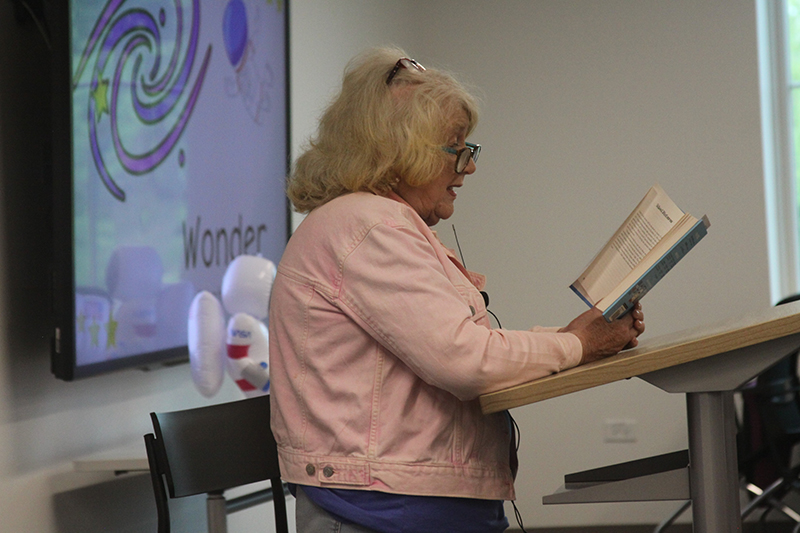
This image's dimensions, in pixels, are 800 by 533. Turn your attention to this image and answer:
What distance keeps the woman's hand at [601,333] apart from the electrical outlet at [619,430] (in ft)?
10.0

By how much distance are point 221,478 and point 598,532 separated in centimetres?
288

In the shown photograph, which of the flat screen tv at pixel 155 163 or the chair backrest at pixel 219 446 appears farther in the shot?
the flat screen tv at pixel 155 163

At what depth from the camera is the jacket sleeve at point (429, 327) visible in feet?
3.79

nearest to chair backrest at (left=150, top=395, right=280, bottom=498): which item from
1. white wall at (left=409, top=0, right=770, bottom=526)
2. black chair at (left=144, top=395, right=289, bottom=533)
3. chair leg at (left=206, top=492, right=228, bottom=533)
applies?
black chair at (left=144, top=395, right=289, bottom=533)

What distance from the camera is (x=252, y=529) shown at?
2.80 metres

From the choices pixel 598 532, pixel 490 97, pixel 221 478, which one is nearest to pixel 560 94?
pixel 490 97

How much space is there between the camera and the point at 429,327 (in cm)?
116

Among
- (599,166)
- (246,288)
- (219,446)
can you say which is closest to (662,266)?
(219,446)

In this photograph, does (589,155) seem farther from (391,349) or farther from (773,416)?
(391,349)

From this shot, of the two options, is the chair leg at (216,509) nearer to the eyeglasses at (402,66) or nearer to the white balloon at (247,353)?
the white balloon at (247,353)

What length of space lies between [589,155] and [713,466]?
10.5ft

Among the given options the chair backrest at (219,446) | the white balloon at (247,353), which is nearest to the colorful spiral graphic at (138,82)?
the white balloon at (247,353)

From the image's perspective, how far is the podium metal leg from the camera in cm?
117

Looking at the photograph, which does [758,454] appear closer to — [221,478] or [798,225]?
[798,225]
